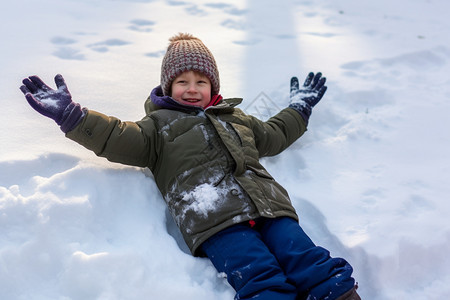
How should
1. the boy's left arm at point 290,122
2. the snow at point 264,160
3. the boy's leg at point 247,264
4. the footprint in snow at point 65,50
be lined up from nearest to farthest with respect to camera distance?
the boy's leg at point 247,264 < the snow at point 264,160 < the boy's left arm at point 290,122 < the footprint in snow at point 65,50

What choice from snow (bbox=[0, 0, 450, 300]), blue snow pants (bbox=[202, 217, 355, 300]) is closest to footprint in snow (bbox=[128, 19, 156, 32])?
snow (bbox=[0, 0, 450, 300])

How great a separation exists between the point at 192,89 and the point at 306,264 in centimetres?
99

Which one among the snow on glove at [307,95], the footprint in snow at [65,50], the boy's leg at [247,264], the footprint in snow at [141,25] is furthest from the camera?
the footprint in snow at [141,25]

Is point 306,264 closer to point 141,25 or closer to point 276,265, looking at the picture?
point 276,265

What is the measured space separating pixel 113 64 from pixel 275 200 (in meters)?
1.68

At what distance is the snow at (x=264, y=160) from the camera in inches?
62.2

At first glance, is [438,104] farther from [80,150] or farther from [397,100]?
[80,150]

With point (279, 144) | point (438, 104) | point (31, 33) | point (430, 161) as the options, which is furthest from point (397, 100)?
point (31, 33)

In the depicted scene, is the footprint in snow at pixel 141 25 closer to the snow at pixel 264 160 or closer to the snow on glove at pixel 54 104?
the snow at pixel 264 160

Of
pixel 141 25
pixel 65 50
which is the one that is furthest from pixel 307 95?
pixel 141 25

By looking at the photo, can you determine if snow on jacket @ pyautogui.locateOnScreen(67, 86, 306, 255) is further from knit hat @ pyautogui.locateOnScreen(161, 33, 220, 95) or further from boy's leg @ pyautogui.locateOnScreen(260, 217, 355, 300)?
knit hat @ pyautogui.locateOnScreen(161, 33, 220, 95)

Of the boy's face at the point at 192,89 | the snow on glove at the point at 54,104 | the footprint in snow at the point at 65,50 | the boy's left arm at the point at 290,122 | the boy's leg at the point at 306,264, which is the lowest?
the boy's leg at the point at 306,264

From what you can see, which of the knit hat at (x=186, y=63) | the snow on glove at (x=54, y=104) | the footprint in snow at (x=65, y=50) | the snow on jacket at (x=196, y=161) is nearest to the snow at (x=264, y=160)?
the footprint in snow at (x=65, y=50)

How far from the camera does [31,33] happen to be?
3.12 meters
